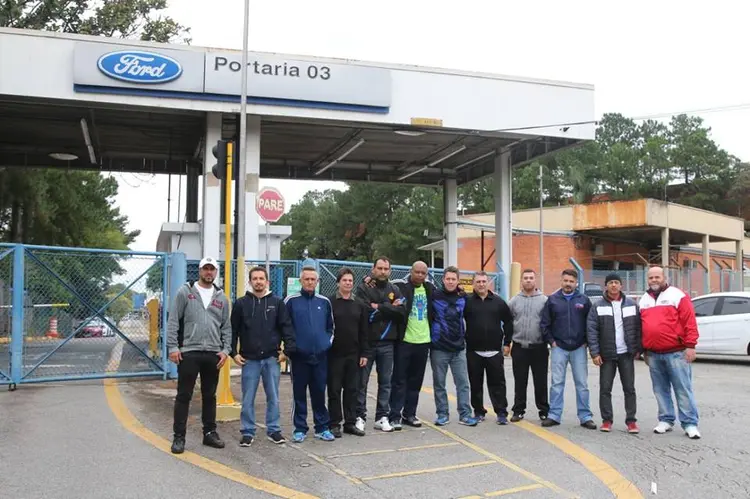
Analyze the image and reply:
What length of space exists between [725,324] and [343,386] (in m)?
11.5

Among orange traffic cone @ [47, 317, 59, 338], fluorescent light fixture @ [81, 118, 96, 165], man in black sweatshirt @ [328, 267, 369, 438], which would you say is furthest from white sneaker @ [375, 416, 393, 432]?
fluorescent light fixture @ [81, 118, 96, 165]

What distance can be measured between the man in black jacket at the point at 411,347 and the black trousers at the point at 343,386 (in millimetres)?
580

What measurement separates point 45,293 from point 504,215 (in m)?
13.7

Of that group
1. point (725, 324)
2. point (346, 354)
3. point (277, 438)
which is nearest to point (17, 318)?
point (277, 438)

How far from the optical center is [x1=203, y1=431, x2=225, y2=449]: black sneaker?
22.4 feet

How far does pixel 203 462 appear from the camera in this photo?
20.9 ft

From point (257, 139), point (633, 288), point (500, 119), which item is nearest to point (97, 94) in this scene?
point (257, 139)

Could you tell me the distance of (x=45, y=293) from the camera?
1120cm

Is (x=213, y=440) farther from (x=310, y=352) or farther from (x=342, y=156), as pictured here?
(x=342, y=156)

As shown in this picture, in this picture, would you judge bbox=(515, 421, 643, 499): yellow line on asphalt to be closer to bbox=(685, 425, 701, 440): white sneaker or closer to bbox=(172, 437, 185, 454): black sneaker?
bbox=(685, 425, 701, 440): white sneaker

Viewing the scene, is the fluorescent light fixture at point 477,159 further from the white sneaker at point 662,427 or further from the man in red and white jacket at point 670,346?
the white sneaker at point 662,427

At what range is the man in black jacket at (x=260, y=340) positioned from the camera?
23.2 ft

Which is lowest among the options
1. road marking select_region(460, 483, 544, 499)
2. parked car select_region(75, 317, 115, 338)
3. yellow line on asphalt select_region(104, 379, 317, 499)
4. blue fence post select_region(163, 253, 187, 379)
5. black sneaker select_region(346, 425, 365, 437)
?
road marking select_region(460, 483, 544, 499)

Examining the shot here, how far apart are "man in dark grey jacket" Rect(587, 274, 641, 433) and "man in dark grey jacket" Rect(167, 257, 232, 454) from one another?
13.4ft
